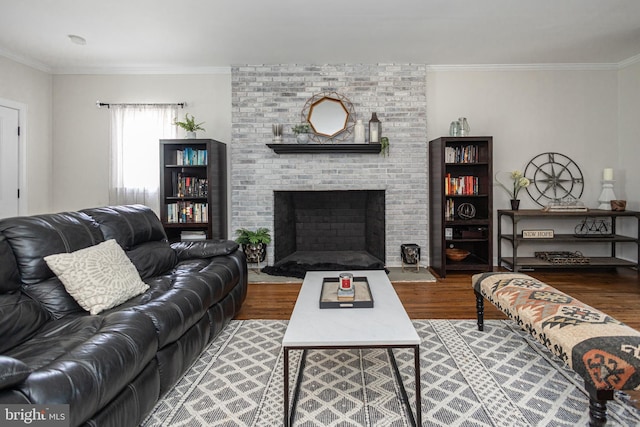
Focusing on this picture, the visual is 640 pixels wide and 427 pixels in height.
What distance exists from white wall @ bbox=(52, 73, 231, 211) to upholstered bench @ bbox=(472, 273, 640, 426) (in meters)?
3.98

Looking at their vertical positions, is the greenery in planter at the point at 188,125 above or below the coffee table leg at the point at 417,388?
above

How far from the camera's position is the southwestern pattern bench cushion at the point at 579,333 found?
143 centimetres

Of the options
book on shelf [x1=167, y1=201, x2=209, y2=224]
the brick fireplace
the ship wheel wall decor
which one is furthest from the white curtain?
the ship wheel wall decor

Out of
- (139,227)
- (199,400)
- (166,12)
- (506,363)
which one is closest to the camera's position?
(199,400)

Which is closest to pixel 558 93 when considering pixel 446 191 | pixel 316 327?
pixel 446 191

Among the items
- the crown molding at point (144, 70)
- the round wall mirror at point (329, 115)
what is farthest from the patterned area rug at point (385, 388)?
the crown molding at point (144, 70)

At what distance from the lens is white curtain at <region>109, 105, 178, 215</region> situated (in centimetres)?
480

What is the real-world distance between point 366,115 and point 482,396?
3642 millimetres

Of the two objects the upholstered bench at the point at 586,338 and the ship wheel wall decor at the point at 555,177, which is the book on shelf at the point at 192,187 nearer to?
the upholstered bench at the point at 586,338

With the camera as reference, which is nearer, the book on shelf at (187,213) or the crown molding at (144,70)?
the book on shelf at (187,213)

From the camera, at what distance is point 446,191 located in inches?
178

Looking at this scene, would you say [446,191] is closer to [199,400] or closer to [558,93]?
[558,93]

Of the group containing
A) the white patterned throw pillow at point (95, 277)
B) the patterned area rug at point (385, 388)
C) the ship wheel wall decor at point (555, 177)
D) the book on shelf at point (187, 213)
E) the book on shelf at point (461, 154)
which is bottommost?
the patterned area rug at point (385, 388)

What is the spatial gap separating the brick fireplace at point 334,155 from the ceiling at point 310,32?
217 millimetres
